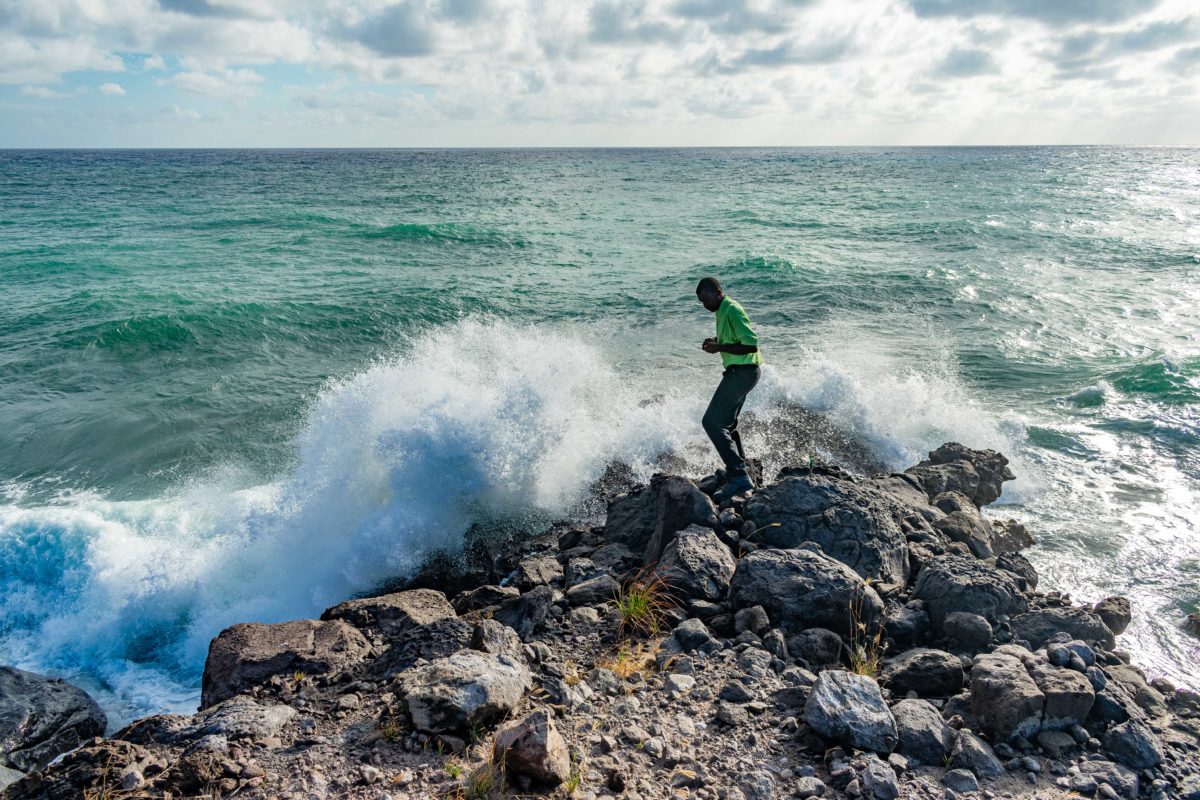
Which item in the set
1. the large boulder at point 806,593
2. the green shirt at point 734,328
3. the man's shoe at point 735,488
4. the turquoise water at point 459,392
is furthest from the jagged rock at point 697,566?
the turquoise water at point 459,392

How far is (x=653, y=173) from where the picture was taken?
65062 mm

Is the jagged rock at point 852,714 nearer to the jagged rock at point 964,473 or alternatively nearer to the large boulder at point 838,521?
the large boulder at point 838,521

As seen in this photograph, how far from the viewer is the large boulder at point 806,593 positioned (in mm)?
4906

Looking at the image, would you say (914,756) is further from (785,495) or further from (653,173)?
(653,173)

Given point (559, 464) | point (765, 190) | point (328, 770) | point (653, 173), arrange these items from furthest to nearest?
point (653, 173)
point (765, 190)
point (559, 464)
point (328, 770)

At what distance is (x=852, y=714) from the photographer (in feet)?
12.3

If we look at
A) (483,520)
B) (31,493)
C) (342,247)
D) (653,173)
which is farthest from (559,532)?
(653,173)

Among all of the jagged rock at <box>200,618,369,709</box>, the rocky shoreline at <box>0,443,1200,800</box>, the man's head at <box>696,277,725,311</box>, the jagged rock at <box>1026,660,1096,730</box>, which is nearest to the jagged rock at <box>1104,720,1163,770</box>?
the rocky shoreline at <box>0,443,1200,800</box>

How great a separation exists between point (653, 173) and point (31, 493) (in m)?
61.6

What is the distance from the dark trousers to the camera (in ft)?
22.5

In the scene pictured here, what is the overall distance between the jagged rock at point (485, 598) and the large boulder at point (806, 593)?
1706 mm

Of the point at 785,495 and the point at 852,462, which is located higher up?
the point at 785,495

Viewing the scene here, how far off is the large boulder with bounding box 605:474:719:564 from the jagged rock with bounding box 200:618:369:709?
2.43 metres

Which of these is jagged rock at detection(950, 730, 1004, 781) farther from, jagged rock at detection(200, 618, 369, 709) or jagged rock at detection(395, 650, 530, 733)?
jagged rock at detection(200, 618, 369, 709)
